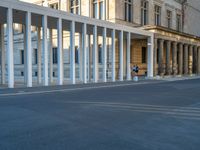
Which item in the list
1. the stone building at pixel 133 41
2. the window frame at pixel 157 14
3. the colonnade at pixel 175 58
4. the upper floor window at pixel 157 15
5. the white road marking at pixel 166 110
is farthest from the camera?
the upper floor window at pixel 157 15

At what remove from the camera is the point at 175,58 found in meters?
36.2

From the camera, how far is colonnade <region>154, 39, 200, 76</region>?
106 feet

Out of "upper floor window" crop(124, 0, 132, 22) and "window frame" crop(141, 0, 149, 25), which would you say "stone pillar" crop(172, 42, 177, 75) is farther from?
"upper floor window" crop(124, 0, 132, 22)

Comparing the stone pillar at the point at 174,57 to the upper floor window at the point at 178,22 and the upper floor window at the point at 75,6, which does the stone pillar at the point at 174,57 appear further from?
the upper floor window at the point at 75,6

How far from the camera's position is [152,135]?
6.08 metres

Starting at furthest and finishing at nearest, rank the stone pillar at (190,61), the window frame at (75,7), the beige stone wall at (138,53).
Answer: the stone pillar at (190,61) < the window frame at (75,7) < the beige stone wall at (138,53)

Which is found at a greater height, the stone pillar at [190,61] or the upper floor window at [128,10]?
the upper floor window at [128,10]

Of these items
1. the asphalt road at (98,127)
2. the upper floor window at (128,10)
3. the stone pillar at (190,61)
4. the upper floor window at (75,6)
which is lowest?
the asphalt road at (98,127)

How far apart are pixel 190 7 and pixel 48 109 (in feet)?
156

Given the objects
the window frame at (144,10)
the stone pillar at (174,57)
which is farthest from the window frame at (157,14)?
the stone pillar at (174,57)

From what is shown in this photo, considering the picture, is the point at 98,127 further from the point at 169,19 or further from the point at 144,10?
A: the point at 169,19

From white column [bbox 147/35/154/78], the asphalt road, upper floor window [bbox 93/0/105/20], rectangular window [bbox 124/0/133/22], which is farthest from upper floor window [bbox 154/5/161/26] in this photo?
the asphalt road

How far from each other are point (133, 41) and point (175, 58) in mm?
6434

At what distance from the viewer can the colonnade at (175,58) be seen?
32.3 metres
